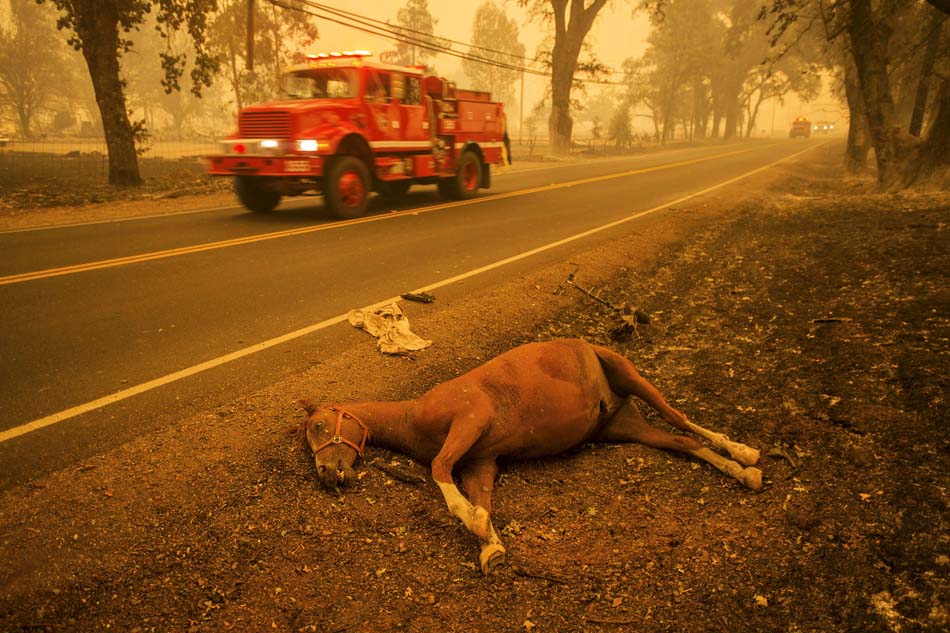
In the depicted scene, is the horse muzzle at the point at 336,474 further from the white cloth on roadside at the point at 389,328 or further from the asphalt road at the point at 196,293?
the white cloth on roadside at the point at 389,328

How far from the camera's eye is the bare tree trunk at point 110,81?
614 inches

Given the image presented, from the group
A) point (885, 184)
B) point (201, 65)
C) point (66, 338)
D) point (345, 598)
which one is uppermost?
point (201, 65)

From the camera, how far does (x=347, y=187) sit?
38.7 ft

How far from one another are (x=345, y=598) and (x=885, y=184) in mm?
17164

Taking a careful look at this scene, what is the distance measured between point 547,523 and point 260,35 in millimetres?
44315

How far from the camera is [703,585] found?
2.71 m

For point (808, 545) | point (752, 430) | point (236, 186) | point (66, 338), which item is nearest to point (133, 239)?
point (236, 186)

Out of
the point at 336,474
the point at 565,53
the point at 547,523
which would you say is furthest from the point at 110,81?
the point at 565,53

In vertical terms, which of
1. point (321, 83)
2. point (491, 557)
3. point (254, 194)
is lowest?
point (491, 557)

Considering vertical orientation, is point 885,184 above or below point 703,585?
above

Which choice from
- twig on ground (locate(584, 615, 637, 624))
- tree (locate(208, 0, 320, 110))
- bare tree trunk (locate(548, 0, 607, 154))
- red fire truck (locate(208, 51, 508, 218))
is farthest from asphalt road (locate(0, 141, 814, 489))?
tree (locate(208, 0, 320, 110))

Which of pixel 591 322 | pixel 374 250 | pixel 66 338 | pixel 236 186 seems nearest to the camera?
pixel 66 338

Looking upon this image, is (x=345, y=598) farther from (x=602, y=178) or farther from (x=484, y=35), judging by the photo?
(x=484, y=35)

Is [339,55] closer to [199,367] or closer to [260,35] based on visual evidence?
[199,367]
